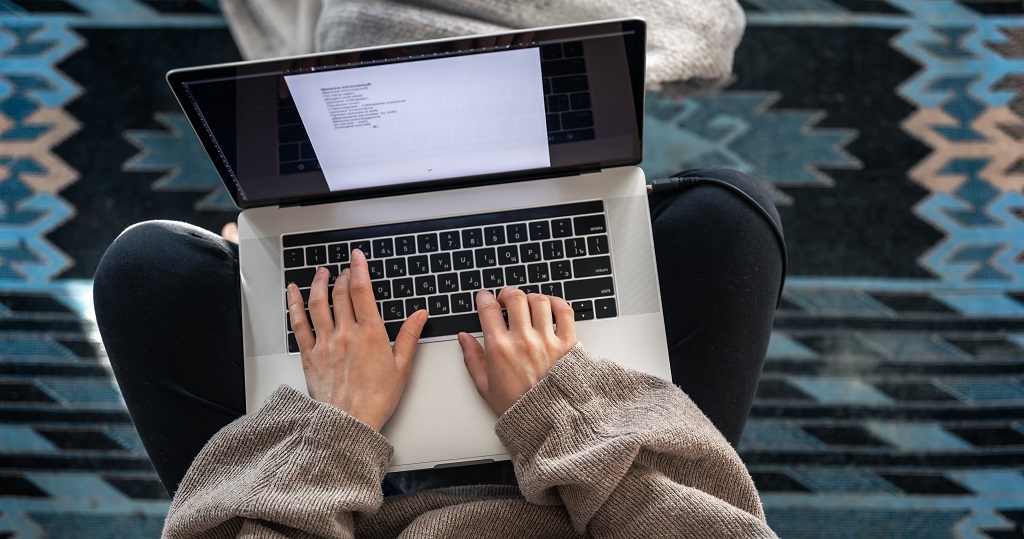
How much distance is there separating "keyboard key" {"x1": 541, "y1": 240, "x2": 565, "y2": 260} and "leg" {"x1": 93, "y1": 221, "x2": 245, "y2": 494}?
36 centimetres

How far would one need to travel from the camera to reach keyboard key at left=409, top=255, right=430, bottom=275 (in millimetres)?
806

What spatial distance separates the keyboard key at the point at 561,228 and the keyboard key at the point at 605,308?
0.27 ft

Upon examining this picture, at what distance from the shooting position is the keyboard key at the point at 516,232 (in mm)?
806

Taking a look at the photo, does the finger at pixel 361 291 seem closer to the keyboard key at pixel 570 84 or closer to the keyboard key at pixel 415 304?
the keyboard key at pixel 415 304

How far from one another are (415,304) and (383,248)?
0.24 ft

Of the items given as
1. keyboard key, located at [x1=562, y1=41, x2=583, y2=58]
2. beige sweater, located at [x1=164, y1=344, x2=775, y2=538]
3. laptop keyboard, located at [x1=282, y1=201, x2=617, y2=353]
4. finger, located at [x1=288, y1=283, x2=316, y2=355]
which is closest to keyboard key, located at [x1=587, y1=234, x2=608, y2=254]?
laptop keyboard, located at [x1=282, y1=201, x2=617, y2=353]

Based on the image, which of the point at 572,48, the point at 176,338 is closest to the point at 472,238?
the point at 572,48

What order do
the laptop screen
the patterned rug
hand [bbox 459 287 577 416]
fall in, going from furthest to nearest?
the patterned rug → hand [bbox 459 287 577 416] → the laptop screen

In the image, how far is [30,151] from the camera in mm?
1274

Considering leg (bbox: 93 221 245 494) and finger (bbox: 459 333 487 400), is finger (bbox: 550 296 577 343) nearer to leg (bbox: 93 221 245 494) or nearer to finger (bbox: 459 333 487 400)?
finger (bbox: 459 333 487 400)

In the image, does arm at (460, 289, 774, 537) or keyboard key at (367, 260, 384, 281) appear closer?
arm at (460, 289, 774, 537)

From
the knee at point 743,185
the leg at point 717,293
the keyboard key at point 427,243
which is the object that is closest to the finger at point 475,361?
the keyboard key at point 427,243

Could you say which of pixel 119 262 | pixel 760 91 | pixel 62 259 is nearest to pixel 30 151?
pixel 62 259

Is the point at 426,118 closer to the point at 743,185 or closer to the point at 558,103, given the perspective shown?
the point at 558,103
